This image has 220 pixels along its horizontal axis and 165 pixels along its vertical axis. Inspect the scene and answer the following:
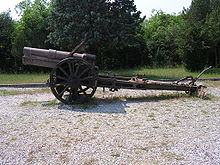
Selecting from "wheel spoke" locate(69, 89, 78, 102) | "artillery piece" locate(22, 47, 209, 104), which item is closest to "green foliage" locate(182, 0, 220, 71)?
"artillery piece" locate(22, 47, 209, 104)

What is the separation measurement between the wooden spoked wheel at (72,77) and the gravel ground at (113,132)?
1.12 feet

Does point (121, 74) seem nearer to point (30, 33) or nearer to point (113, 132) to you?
point (30, 33)

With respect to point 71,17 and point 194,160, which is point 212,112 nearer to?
point 194,160

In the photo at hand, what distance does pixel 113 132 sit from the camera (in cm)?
521

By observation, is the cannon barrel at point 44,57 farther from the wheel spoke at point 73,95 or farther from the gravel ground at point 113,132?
the gravel ground at point 113,132

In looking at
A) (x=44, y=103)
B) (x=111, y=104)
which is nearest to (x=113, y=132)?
(x=111, y=104)

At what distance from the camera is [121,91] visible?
389 inches

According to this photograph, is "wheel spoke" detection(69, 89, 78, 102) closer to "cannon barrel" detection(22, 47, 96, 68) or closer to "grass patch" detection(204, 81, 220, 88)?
"cannon barrel" detection(22, 47, 96, 68)

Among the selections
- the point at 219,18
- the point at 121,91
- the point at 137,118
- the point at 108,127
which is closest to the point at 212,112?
the point at 137,118

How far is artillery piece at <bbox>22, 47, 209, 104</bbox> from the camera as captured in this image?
749 cm

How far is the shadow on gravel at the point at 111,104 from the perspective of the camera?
7.02 metres

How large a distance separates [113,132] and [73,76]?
2.74 metres

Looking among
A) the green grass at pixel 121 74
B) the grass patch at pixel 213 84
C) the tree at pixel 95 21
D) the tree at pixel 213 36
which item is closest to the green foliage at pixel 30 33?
the green grass at pixel 121 74

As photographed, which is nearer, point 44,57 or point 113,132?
point 113,132
